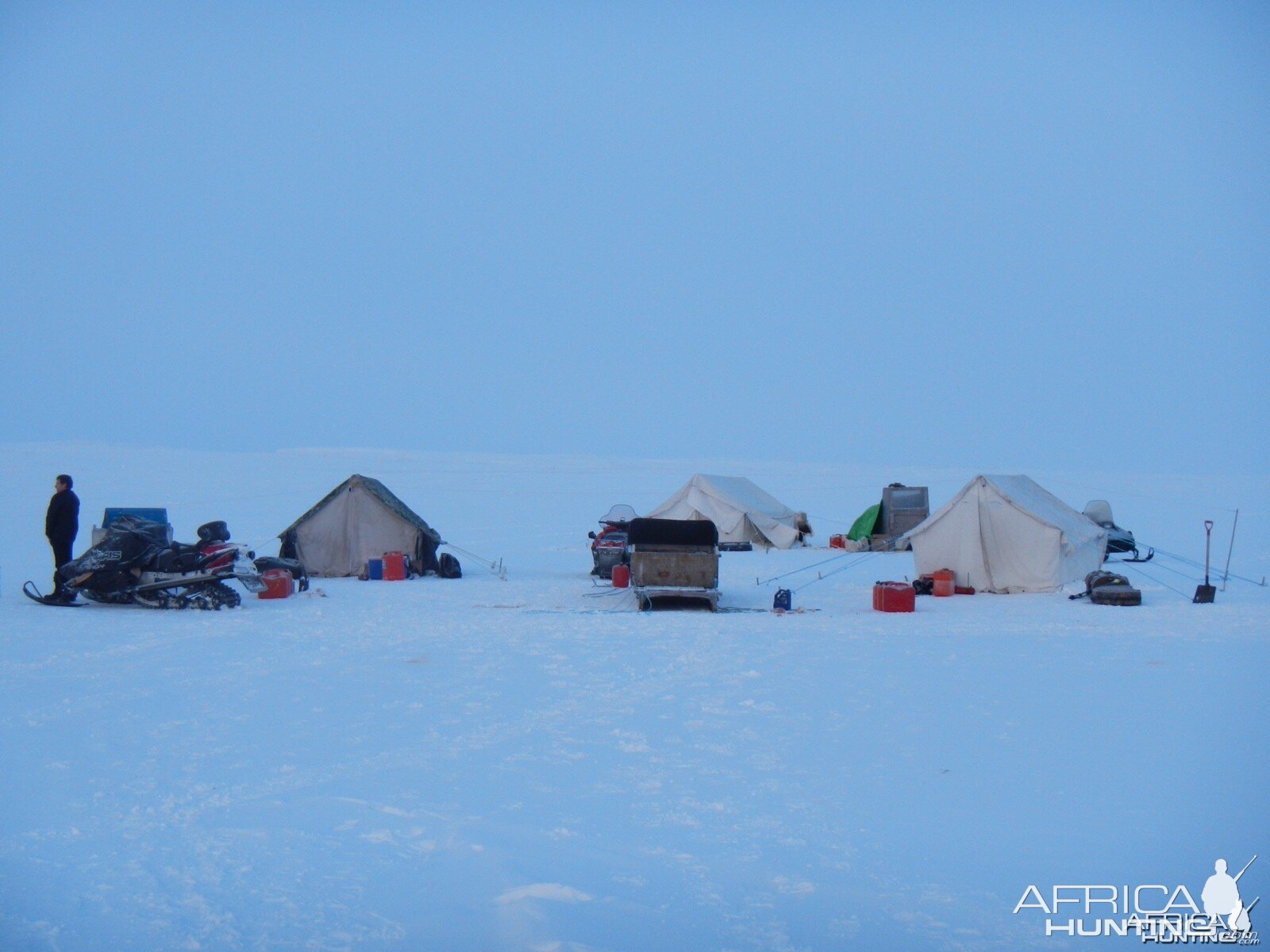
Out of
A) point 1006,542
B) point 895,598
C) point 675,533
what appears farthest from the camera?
point 1006,542

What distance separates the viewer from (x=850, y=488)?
53.2 m

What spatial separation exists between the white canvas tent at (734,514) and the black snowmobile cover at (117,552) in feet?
43.5

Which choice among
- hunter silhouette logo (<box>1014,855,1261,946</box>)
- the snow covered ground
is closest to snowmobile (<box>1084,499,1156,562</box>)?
the snow covered ground

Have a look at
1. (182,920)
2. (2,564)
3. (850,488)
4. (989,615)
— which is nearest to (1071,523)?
(989,615)

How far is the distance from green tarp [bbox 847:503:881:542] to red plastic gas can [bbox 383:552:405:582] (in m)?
11.4

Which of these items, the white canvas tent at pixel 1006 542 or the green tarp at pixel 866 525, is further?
the green tarp at pixel 866 525

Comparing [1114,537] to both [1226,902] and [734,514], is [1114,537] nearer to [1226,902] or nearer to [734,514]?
[734,514]

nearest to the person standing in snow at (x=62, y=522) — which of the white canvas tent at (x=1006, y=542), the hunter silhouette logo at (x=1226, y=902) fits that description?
the white canvas tent at (x=1006, y=542)

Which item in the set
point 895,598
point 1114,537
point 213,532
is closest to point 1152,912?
point 895,598

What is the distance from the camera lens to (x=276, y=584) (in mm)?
13734

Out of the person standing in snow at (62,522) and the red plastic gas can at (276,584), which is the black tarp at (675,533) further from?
the person standing in snow at (62,522)

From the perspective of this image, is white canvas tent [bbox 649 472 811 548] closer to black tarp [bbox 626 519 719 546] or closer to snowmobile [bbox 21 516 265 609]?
black tarp [bbox 626 519 719 546]

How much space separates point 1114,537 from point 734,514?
872 cm

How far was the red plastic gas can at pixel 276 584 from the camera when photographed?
1366 centimetres
